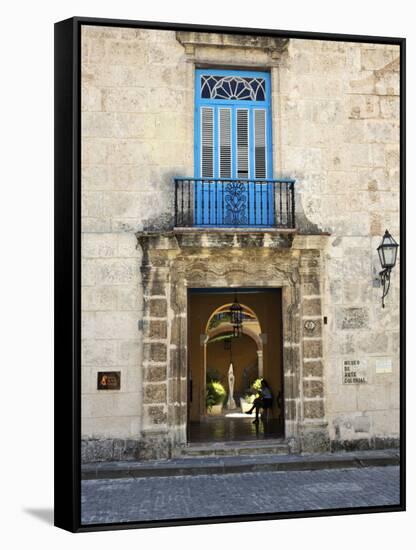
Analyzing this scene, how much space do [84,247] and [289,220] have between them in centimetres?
247

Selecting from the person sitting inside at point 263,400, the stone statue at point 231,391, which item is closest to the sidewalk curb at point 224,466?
the person sitting inside at point 263,400

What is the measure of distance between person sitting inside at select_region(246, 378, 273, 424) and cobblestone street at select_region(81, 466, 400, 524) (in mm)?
1265

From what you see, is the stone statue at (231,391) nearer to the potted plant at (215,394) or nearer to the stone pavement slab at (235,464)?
the potted plant at (215,394)

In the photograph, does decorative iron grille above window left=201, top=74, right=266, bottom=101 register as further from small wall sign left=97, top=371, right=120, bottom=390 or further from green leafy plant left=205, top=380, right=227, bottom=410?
green leafy plant left=205, top=380, right=227, bottom=410

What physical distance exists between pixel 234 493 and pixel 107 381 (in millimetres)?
1956

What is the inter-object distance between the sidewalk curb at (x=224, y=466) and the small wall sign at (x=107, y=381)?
0.84 metres

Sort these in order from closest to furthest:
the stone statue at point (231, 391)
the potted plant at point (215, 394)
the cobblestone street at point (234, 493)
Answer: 1. the cobblestone street at point (234, 493)
2. the stone statue at point (231, 391)
3. the potted plant at point (215, 394)

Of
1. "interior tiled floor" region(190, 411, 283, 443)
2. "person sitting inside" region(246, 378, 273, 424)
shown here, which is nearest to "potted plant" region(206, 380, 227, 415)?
"interior tiled floor" region(190, 411, 283, 443)

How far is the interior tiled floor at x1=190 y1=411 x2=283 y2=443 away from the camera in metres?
8.72

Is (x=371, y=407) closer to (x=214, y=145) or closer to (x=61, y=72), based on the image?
(x=214, y=145)

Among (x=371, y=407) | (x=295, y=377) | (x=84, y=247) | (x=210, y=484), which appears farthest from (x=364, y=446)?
(x=84, y=247)

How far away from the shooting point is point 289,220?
29.0 feet

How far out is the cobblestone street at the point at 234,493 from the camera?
6.58 meters

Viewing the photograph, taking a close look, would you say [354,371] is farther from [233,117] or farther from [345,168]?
[233,117]
